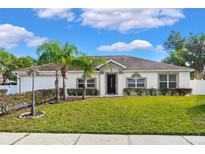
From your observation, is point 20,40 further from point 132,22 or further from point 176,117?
point 176,117

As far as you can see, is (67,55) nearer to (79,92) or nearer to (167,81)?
(79,92)

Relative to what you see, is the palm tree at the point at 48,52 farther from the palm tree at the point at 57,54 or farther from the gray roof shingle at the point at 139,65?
the gray roof shingle at the point at 139,65

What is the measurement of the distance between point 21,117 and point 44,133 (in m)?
2.45

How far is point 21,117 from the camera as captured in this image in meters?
11.9

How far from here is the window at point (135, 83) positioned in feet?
80.6

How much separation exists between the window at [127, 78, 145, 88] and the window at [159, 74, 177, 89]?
1.59 metres

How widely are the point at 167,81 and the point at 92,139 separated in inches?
667

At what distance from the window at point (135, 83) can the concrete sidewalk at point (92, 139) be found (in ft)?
49.7

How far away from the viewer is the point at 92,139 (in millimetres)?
8984

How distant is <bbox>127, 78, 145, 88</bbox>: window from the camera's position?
80.6ft

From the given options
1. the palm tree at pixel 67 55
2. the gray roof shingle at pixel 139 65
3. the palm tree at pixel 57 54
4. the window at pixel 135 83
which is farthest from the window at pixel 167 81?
the palm tree at pixel 57 54

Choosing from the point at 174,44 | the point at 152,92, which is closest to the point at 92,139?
the point at 152,92
